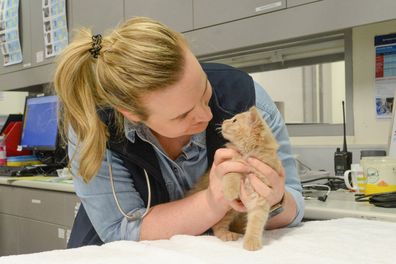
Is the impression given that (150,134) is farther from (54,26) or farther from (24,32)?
(24,32)

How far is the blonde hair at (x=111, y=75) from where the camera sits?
0.83 meters

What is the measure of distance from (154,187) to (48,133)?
1861 mm

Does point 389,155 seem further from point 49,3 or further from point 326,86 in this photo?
point 49,3

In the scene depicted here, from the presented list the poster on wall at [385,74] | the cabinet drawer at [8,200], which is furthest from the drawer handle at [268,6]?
the cabinet drawer at [8,200]

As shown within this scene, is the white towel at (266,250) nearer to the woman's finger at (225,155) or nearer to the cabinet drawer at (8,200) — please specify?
the woman's finger at (225,155)

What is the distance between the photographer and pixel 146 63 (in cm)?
83

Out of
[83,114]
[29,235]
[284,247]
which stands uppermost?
[83,114]

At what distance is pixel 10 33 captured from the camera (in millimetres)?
3051

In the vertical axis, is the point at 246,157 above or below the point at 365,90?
below

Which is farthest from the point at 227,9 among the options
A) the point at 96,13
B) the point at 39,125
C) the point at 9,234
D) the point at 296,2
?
the point at 9,234

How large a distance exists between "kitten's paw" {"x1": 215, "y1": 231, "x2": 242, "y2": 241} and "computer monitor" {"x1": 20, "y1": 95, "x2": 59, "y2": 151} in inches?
75.4

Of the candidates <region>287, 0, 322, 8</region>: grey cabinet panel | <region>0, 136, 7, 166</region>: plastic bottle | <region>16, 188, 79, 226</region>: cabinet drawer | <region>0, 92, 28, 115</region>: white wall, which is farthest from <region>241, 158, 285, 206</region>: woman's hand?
<region>0, 92, 28, 115</region>: white wall

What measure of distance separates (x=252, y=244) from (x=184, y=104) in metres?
0.31

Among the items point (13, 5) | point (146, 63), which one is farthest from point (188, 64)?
point (13, 5)
